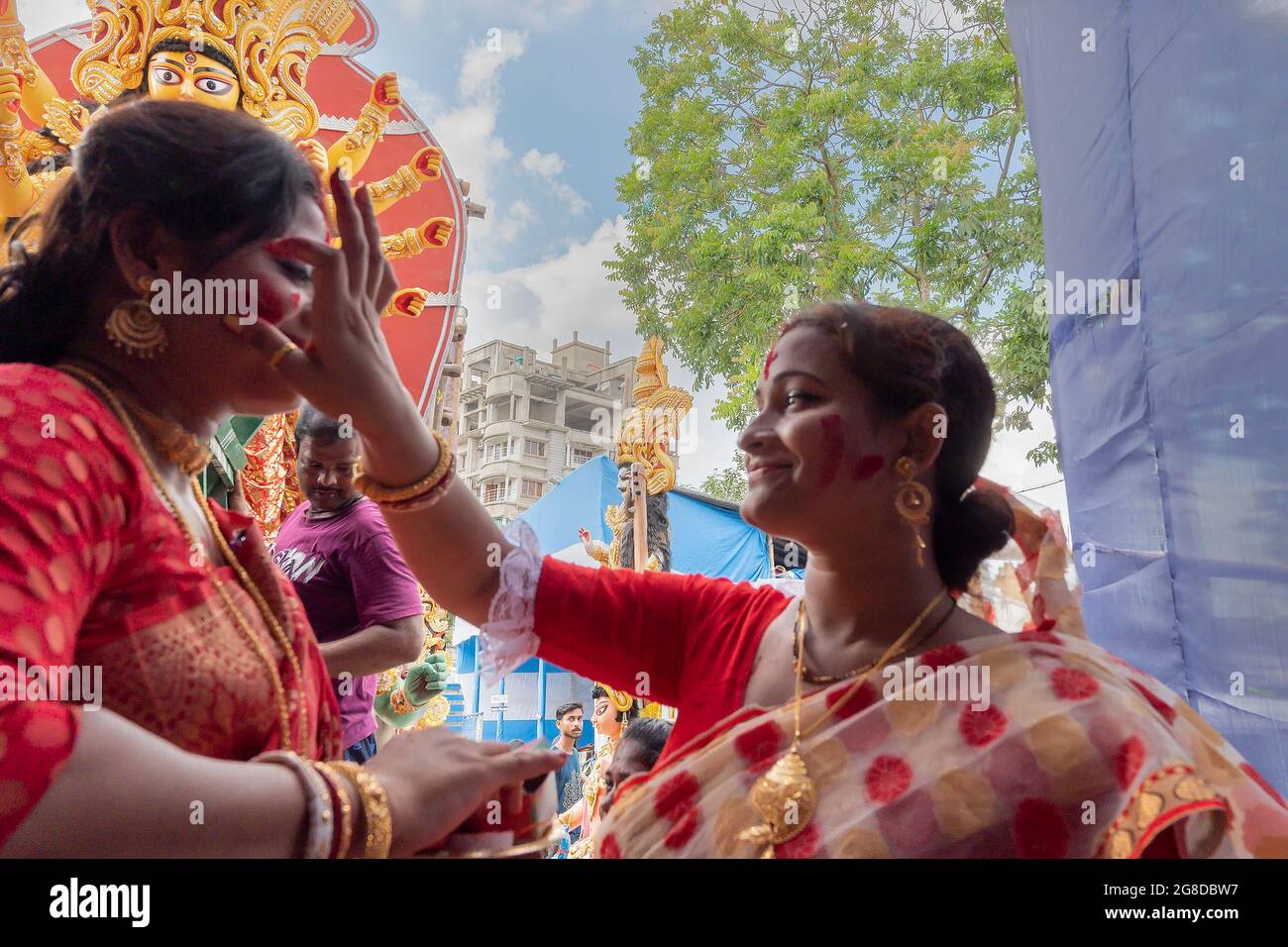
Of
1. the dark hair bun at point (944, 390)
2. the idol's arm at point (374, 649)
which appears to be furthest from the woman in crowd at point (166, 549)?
the idol's arm at point (374, 649)

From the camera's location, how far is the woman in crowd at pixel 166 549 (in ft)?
2.35

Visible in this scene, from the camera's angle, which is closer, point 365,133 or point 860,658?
point 860,658

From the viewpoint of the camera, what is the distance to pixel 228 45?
3.50 meters

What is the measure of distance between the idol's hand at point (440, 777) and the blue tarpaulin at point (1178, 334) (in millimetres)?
2086

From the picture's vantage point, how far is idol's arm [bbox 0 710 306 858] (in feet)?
2.28

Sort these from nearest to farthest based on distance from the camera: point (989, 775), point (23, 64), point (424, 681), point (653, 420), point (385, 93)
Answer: point (989, 775) → point (23, 64) → point (424, 681) → point (385, 93) → point (653, 420)

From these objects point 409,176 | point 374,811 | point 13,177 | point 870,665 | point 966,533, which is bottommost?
point 374,811

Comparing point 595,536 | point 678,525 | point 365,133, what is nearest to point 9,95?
point 365,133

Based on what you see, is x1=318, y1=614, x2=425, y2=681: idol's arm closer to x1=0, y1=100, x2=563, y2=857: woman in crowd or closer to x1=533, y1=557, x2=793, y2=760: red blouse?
x1=533, y1=557, x2=793, y2=760: red blouse

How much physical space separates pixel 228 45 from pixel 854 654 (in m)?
3.37

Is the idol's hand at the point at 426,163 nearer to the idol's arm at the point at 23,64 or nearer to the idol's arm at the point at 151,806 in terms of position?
the idol's arm at the point at 23,64

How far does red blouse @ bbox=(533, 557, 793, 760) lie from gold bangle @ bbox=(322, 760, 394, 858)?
814mm

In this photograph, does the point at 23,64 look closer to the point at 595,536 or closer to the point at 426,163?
the point at 426,163
